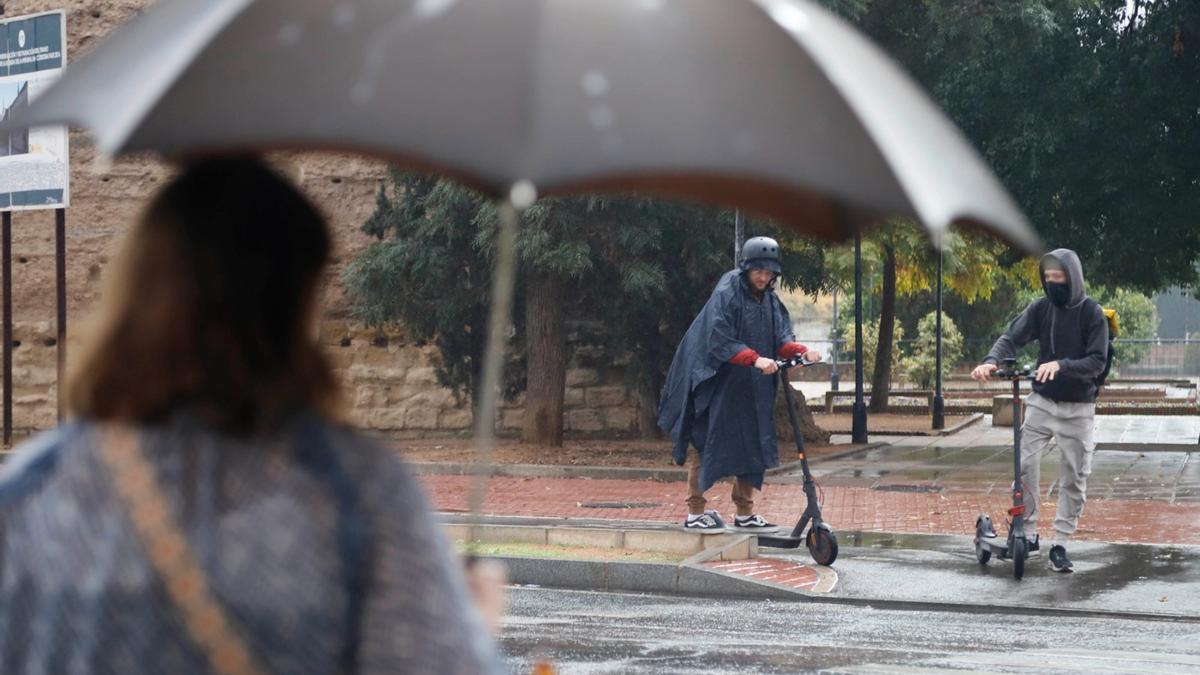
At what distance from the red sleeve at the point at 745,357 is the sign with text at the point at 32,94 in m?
11.4

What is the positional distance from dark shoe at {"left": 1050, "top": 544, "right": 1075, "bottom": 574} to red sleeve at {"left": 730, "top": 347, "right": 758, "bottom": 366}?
2.15m

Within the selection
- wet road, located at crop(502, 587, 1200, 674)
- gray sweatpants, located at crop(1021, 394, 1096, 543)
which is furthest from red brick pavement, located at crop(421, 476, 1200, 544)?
wet road, located at crop(502, 587, 1200, 674)

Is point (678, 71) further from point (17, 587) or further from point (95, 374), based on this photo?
point (17, 587)

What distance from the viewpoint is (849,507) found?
14852 mm

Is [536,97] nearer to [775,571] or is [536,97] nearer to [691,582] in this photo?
[691,582]

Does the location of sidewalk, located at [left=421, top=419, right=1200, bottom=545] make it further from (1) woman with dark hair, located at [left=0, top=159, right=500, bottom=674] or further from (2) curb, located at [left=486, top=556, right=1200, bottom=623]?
(1) woman with dark hair, located at [left=0, top=159, right=500, bottom=674]

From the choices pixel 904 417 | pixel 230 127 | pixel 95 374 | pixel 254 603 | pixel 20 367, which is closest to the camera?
pixel 254 603

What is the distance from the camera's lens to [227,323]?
6.09ft

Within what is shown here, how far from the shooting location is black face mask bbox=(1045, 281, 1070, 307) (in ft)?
33.2

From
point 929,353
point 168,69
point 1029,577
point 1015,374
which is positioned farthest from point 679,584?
point 929,353

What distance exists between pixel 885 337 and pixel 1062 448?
2175 cm

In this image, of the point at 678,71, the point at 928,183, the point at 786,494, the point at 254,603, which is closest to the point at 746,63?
the point at 678,71

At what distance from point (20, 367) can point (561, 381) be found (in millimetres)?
8739

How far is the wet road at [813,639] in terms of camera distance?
299 inches
